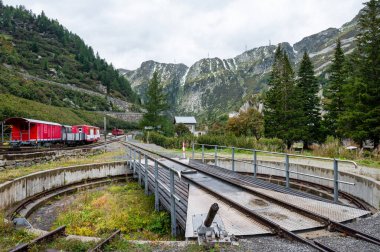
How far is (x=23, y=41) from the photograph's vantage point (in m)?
131

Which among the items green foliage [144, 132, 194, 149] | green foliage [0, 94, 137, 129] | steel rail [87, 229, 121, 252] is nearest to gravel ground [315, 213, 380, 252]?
steel rail [87, 229, 121, 252]

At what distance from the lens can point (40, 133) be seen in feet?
94.0

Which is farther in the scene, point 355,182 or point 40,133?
point 40,133

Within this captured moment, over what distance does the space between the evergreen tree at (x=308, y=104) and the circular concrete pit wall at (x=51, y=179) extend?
23942mm

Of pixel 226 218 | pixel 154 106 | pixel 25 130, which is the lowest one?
pixel 226 218

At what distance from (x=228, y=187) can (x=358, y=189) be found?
170 inches

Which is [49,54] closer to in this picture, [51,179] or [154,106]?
[154,106]

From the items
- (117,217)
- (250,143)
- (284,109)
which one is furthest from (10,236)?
(284,109)

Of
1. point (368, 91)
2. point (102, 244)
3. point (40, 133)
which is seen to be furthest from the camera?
point (40, 133)

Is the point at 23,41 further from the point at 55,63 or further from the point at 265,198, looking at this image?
the point at 265,198

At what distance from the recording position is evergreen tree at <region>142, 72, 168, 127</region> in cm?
5028

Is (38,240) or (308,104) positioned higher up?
(308,104)

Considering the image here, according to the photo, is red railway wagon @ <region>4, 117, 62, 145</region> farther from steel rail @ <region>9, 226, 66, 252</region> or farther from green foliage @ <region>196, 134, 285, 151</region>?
steel rail @ <region>9, 226, 66, 252</region>

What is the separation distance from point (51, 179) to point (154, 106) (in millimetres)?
37709
